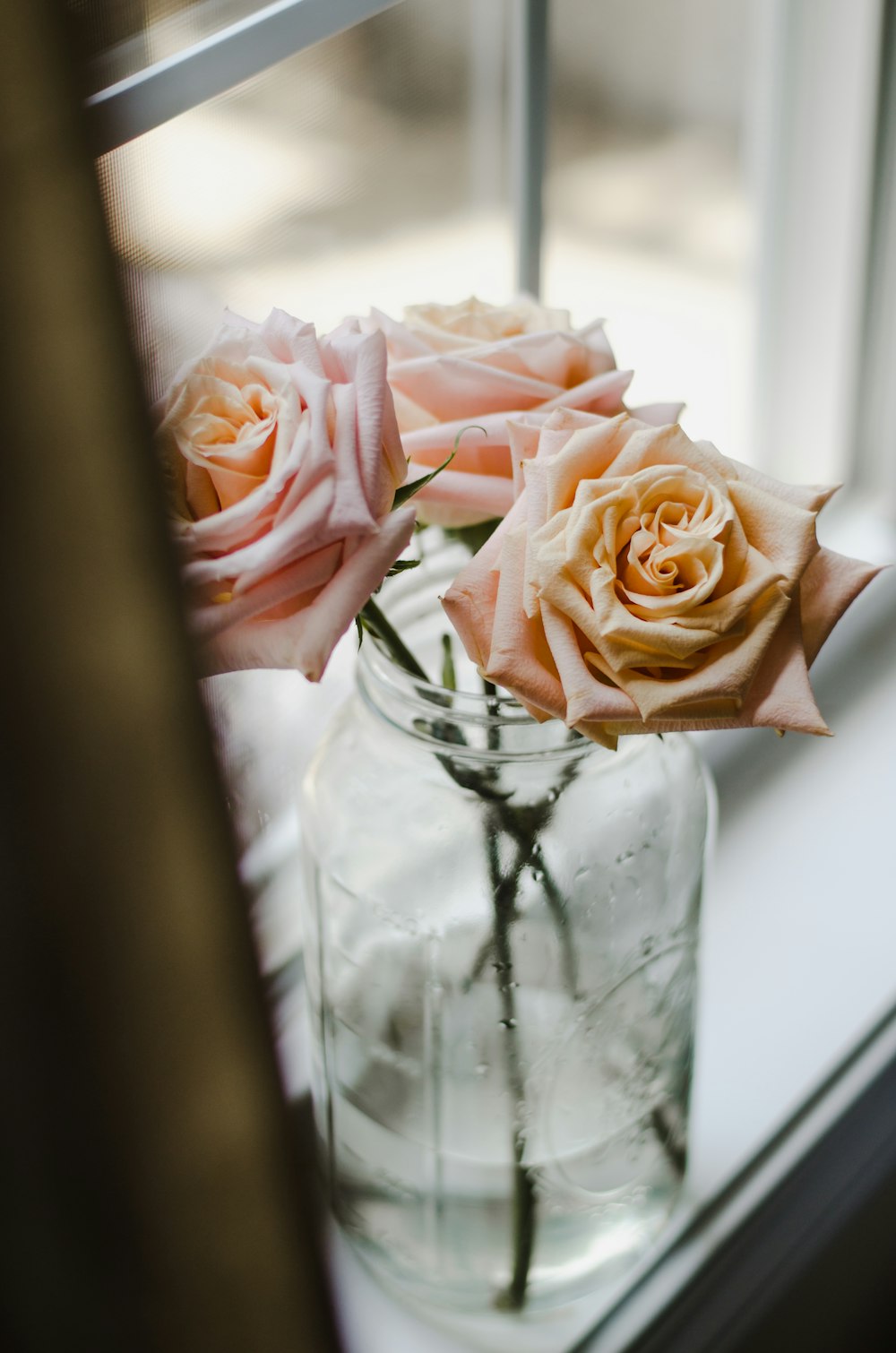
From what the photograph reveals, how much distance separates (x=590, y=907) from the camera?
49 cm

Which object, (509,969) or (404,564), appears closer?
(404,564)

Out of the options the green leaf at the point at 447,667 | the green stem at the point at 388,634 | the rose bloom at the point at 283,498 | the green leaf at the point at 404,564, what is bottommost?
the green leaf at the point at 447,667

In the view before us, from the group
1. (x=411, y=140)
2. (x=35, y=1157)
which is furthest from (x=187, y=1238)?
(x=411, y=140)

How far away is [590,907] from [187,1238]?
0.25 m

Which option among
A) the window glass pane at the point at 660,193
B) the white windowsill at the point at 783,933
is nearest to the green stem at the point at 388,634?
the white windowsill at the point at 783,933

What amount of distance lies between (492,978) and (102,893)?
10.9 inches

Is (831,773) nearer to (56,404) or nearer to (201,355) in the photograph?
(201,355)

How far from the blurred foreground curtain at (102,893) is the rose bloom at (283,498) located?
8cm

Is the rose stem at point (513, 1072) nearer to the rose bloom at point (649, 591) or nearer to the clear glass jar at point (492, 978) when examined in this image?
the clear glass jar at point (492, 978)

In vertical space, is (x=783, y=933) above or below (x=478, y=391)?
below

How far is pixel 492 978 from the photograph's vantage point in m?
0.48

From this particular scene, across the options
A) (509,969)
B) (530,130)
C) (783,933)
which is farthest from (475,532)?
(783,933)

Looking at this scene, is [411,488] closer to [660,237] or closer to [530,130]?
[530,130]

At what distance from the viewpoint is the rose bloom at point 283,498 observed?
12.2 inches
